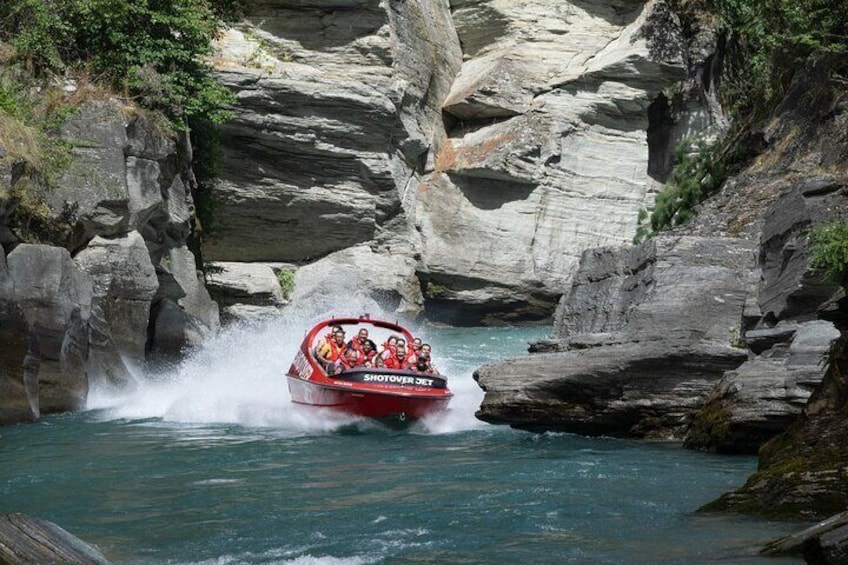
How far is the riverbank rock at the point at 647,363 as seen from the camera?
13.8 m

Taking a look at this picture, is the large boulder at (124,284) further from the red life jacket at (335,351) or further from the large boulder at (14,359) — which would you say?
the red life jacket at (335,351)

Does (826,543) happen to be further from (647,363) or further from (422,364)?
(422,364)

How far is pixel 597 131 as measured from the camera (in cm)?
3775

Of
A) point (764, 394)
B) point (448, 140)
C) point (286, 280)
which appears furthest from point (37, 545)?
point (448, 140)

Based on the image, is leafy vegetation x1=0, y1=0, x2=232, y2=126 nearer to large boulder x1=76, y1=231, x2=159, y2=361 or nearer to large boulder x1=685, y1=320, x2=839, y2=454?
large boulder x1=76, y1=231, x2=159, y2=361

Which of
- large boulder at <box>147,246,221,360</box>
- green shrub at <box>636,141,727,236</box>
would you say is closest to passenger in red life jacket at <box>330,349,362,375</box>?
large boulder at <box>147,246,221,360</box>

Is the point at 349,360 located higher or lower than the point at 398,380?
higher

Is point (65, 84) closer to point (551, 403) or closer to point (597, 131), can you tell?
point (551, 403)

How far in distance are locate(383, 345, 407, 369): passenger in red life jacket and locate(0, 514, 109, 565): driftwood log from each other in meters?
10.6

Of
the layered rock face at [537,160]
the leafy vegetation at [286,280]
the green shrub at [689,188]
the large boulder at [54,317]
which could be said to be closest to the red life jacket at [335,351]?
the large boulder at [54,317]

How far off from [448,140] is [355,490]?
2773 centimetres

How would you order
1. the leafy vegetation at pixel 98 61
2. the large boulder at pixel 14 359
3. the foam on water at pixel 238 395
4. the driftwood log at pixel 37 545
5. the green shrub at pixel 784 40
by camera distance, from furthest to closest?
the leafy vegetation at pixel 98 61, the green shrub at pixel 784 40, the foam on water at pixel 238 395, the large boulder at pixel 14 359, the driftwood log at pixel 37 545

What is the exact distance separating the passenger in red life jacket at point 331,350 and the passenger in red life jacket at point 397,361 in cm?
68

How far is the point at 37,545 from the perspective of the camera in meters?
6.58
